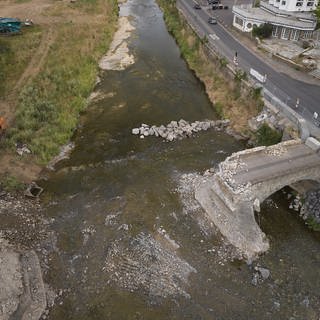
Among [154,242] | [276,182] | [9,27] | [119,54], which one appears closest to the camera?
[154,242]

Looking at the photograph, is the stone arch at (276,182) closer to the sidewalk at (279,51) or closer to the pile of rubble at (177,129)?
the pile of rubble at (177,129)

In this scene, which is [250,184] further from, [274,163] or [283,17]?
[283,17]

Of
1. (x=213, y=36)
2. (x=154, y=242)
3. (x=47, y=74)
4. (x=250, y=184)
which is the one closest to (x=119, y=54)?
(x=47, y=74)

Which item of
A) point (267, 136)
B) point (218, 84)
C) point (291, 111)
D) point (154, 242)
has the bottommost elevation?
point (154, 242)

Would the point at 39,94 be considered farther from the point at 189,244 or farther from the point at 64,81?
the point at 189,244

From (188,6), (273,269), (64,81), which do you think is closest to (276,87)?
(273,269)

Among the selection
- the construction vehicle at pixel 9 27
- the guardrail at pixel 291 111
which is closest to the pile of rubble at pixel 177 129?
the guardrail at pixel 291 111

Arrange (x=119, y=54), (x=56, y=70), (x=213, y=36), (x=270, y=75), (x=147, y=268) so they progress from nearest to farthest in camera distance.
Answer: (x=147, y=268) < (x=270, y=75) < (x=56, y=70) < (x=213, y=36) < (x=119, y=54)
